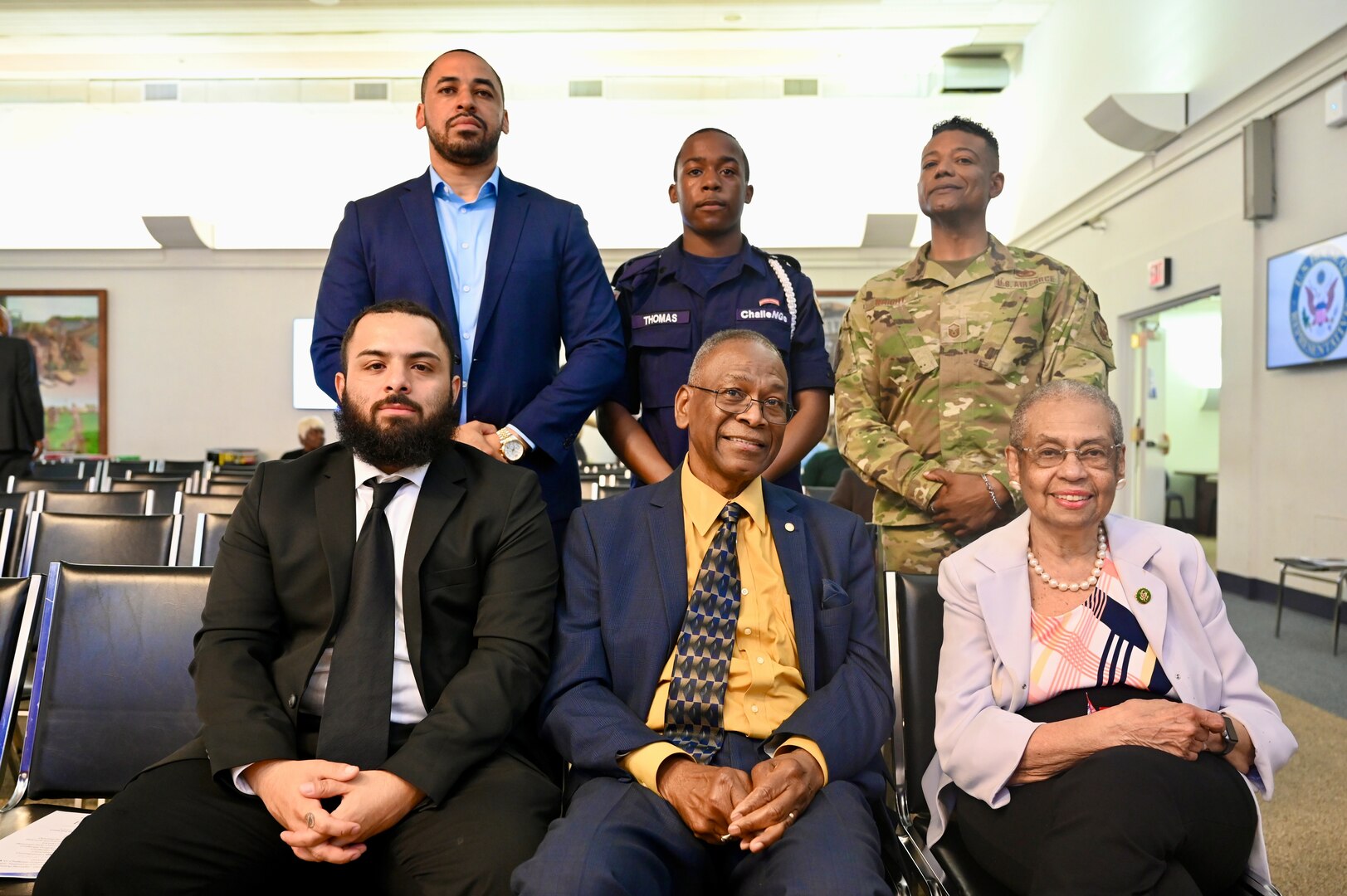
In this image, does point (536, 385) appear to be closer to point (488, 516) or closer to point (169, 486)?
point (488, 516)

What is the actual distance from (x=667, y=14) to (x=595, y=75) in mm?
1980

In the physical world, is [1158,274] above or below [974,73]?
below

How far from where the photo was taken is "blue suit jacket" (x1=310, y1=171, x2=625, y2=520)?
2350mm

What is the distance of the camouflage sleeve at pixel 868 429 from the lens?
8.25 feet

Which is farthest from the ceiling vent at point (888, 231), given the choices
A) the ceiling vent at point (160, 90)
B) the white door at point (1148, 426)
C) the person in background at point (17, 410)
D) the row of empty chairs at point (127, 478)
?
the ceiling vent at point (160, 90)

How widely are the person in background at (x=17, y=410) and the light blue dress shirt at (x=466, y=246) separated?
4.45 meters

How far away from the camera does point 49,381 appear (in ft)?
41.3

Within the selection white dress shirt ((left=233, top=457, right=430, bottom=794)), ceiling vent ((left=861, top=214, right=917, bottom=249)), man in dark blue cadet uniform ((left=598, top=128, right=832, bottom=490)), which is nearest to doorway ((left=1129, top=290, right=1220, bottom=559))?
ceiling vent ((left=861, top=214, right=917, bottom=249))

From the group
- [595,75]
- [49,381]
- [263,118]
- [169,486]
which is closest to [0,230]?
[49,381]

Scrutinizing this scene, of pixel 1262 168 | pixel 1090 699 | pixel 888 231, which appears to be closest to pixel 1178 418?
pixel 888 231

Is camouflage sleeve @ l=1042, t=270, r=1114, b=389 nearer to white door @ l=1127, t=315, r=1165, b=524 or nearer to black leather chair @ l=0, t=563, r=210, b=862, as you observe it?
black leather chair @ l=0, t=563, r=210, b=862

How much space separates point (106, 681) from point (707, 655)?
121 centimetres

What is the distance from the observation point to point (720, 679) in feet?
5.75

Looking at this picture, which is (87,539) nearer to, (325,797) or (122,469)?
(325,797)
